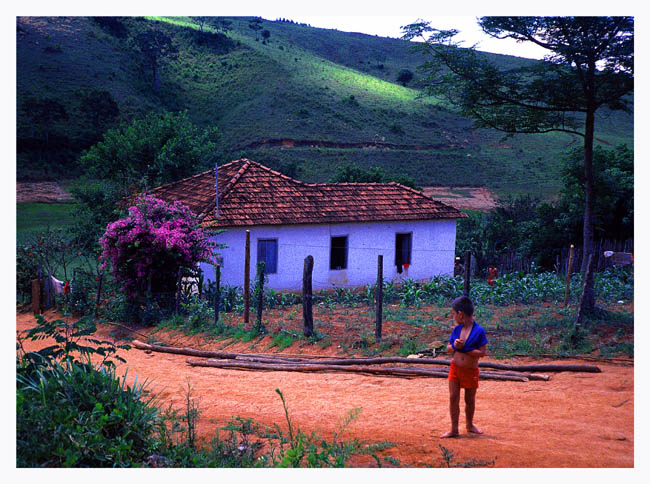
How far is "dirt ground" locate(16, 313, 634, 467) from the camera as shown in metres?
4.68

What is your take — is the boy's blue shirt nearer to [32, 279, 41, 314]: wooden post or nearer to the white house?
the white house

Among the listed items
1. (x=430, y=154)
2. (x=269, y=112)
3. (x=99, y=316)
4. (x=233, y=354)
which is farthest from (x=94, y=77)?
(x=233, y=354)

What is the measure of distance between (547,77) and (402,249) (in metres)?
8.71

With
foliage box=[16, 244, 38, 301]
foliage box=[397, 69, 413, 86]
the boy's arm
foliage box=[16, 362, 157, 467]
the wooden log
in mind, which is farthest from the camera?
foliage box=[397, 69, 413, 86]

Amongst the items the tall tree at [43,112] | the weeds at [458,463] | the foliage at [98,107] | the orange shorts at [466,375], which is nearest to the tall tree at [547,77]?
the orange shorts at [466,375]

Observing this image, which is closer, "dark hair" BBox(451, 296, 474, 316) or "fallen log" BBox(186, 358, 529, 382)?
"dark hair" BBox(451, 296, 474, 316)

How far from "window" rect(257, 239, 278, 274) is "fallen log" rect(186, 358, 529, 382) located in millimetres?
7417

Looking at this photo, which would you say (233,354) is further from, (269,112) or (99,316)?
(269,112)

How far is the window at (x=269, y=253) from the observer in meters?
16.4

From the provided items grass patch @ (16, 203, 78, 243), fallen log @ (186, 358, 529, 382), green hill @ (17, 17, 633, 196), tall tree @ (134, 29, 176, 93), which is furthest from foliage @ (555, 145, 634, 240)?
tall tree @ (134, 29, 176, 93)

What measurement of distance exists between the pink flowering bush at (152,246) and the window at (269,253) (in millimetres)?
3068

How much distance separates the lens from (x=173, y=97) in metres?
42.3

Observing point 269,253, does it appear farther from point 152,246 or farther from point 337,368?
point 337,368

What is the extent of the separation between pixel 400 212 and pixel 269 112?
26323 millimetres
